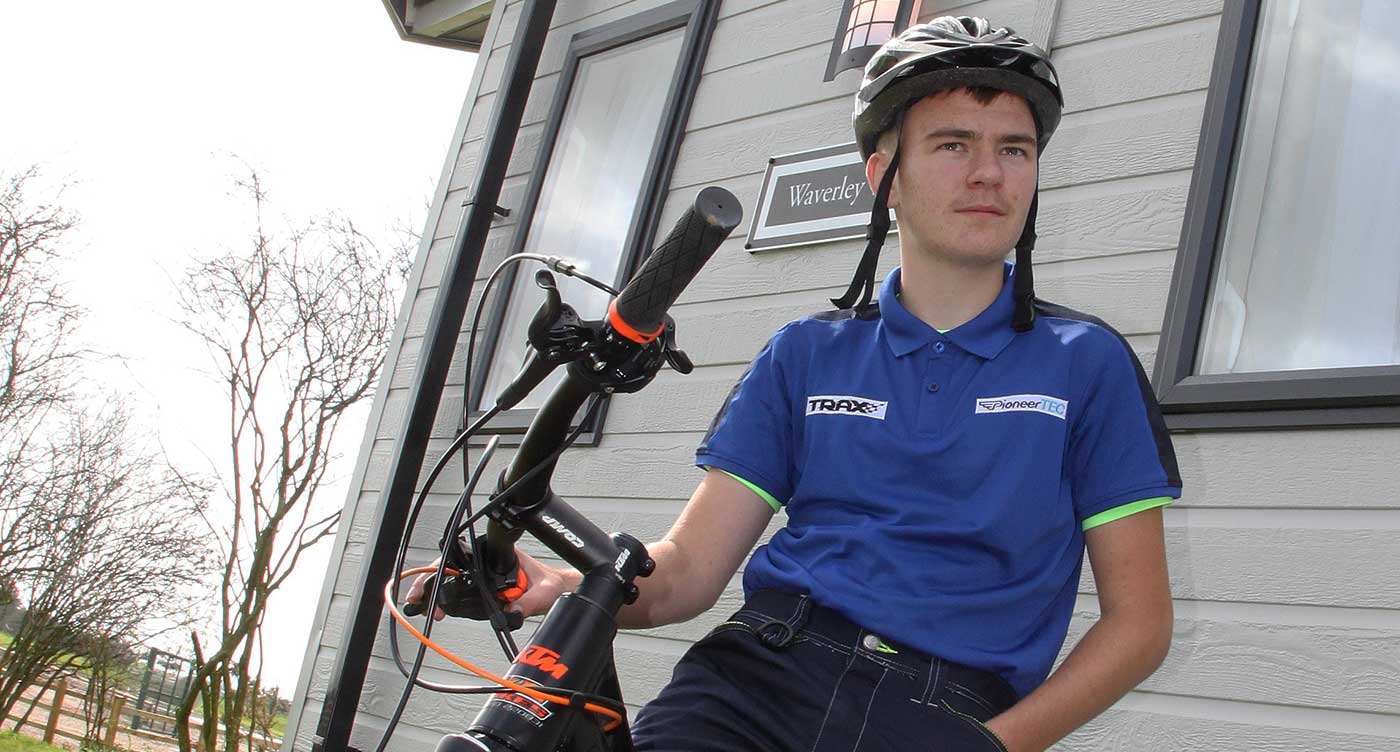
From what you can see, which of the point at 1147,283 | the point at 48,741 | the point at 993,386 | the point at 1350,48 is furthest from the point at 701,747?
the point at 48,741

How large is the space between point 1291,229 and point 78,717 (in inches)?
788

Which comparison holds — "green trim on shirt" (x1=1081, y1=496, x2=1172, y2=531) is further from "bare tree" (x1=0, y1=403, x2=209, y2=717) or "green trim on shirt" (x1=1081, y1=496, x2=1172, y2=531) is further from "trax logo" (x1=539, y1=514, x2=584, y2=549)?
"bare tree" (x1=0, y1=403, x2=209, y2=717)

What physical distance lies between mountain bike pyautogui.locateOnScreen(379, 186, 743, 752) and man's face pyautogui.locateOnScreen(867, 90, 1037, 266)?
→ 30.1 inches

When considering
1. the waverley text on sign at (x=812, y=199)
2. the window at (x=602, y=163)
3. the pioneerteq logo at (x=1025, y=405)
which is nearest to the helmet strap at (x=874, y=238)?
the pioneerteq logo at (x=1025, y=405)

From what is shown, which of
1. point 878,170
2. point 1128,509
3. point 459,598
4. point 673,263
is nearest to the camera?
point 673,263

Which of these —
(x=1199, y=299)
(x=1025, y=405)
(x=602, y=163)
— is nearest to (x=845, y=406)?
(x=1025, y=405)

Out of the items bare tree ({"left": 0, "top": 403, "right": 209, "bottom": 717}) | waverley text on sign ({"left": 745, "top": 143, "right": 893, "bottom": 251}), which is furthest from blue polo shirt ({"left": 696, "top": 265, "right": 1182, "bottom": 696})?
bare tree ({"left": 0, "top": 403, "right": 209, "bottom": 717})

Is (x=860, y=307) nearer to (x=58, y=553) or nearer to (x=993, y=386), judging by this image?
(x=993, y=386)

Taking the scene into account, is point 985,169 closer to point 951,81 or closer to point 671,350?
point 951,81

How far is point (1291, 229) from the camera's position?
7.27 feet

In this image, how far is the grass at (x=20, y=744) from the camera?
16.8m

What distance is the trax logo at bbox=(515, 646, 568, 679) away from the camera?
40.8 inches

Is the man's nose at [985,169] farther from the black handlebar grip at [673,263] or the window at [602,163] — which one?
the window at [602,163]

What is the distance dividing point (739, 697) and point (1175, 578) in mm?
1054
